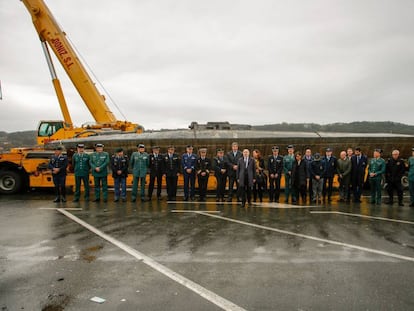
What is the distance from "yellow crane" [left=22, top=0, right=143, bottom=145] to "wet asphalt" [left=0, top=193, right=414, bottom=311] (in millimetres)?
7490

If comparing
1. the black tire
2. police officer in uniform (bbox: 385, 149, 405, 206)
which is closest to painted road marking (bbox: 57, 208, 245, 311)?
the black tire

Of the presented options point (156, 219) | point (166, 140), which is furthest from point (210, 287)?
point (166, 140)

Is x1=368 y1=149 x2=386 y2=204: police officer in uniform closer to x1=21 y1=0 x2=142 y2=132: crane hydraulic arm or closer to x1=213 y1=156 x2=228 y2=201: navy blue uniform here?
x1=213 y1=156 x2=228 y2=201: navy blue uniform

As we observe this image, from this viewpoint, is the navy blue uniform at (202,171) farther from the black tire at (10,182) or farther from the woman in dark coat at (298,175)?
the black tire at (10,182)

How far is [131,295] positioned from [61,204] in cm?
683

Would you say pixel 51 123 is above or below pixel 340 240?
above

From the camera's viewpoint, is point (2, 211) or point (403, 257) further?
point (2, 211)

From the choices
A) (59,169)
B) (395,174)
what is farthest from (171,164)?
(395,174)

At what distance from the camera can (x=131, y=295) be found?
12.0 ft

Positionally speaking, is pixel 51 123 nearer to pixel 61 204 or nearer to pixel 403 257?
pixel 61 204

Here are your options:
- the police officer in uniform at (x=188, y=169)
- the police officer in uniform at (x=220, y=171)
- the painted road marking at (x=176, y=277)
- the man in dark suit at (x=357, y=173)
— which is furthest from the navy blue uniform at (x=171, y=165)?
the man in dark suit at (x=357, y=173)

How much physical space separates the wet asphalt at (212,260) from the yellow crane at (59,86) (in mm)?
7490

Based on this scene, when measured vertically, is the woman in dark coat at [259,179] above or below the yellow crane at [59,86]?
below

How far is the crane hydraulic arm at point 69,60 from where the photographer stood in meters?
15.2
